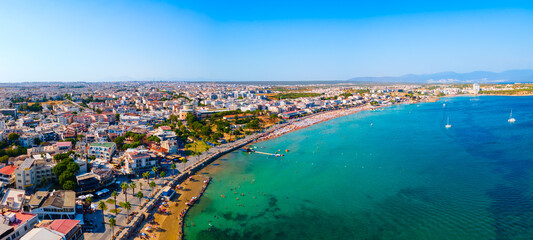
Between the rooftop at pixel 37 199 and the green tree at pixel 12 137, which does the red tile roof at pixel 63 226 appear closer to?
the rooftop at pixel 37 199

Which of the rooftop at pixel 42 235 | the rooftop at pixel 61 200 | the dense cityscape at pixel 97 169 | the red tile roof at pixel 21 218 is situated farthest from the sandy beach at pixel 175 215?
the red tile roof at pixel 21 218

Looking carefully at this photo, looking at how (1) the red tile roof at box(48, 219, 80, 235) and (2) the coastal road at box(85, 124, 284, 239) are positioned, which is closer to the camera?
(1) the red tile roof at box(48, 219, 80, 235)

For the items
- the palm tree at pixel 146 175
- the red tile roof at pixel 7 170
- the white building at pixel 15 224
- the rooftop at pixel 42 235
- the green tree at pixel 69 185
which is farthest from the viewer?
the palm tree at pixel 146 175

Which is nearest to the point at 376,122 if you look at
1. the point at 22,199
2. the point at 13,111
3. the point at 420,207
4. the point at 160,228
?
the point at 420,207

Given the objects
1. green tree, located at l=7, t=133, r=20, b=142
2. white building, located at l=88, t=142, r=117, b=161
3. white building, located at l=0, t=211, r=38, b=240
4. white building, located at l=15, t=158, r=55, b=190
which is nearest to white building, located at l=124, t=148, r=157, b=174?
white building, located at l=88, t=142, r=117, b=161

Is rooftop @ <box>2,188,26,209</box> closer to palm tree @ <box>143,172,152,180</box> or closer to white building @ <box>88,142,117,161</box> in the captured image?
palm tree @ <box>143,172,152,180</box>

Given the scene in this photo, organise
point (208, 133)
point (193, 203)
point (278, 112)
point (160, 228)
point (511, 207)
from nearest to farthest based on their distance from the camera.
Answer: point (160, 228), point (511, 207), point (193, 203), point (208, 133), point (278, 112)

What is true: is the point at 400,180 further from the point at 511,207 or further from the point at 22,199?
the point at 22,199

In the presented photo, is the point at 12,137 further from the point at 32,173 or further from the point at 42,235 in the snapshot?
the point at 42,235
